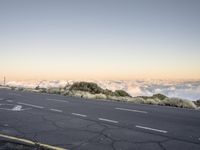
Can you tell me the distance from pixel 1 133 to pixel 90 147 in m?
3.09

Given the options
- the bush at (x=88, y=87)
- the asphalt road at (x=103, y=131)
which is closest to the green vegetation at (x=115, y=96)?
the bush at (x=88, y=87)

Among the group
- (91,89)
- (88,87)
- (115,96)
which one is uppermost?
(88,87)

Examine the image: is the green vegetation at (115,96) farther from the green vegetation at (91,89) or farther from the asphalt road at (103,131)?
the asphalt road at (103,131)

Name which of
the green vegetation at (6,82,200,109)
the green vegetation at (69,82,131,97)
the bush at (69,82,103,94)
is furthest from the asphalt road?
the bush at (69,82,103,94)

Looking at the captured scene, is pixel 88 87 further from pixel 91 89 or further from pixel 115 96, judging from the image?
pixel 115 96

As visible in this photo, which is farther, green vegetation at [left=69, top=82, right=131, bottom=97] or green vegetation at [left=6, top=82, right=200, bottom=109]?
green vegetation at [left=69, top=82, right=131, bottom=97]

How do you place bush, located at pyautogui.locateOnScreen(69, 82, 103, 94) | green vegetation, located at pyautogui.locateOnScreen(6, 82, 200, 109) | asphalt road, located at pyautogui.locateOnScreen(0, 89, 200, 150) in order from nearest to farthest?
asphalt road, located at pyautogui.locateOnScreen(0, 89, 200, 150), green vegetation, located at pyautogui.locateOnScreen(6, 82, 200, 109), bush, located at pyautogui.locateOnScreen(69, 82, 103, 94)

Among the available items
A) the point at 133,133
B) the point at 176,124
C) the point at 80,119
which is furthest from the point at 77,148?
the point at 176,124

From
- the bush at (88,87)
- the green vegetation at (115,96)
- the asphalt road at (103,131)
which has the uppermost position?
the bush at (88,87)

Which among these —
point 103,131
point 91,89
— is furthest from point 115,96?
point 103,131

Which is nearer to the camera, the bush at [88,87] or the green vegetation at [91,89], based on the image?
the green vegetation at [91,89]

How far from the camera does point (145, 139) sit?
26.6 ft

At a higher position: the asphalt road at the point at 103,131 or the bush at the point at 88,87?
the bush at the point at 88,87

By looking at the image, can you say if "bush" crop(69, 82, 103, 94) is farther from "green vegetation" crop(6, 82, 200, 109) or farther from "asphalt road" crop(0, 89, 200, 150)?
"asphalt road" crop(0, 89, 200, 150)
